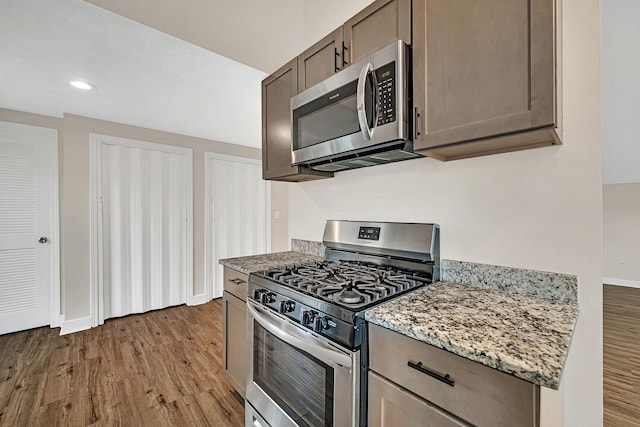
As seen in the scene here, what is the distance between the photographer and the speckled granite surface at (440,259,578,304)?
40.4 inches

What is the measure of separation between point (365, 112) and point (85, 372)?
9.60 feet

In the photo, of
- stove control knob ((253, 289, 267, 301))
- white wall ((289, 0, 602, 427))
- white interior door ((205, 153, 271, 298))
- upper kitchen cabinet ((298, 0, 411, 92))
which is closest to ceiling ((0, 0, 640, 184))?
upper kitchen cabinet ((298, 0, 411, 92))

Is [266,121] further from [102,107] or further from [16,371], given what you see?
[16,371]

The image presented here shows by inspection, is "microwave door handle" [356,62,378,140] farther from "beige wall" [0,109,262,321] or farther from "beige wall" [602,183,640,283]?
"beige wall" [602,183,640,283]

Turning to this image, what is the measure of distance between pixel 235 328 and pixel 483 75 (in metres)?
1.87

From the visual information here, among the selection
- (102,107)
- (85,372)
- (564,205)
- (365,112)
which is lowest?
(85,372)

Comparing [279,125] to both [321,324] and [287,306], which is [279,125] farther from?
[321,324]

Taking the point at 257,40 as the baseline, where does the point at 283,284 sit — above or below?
below

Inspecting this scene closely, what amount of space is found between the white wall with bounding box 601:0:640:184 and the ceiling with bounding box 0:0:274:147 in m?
2.87

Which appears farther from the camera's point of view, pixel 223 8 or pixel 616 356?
pixel 616 356

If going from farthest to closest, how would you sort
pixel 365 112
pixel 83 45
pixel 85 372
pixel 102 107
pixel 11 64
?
pixel 102 107, pixel 85 372, pixel 11 64, pixel 83 45, pixel 365 112

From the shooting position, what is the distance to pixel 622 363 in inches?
91.0

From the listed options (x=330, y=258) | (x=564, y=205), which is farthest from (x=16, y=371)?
(x=564, y=205)

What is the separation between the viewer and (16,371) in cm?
223
